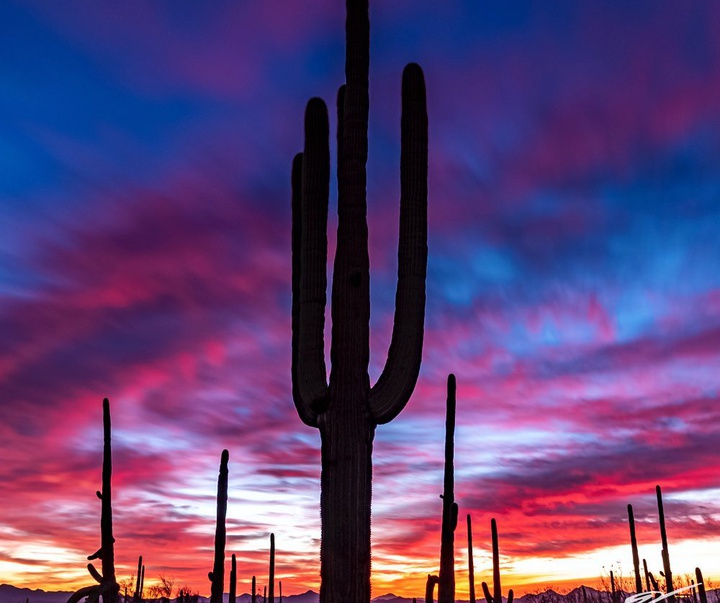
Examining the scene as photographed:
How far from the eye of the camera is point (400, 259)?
7.90 meters

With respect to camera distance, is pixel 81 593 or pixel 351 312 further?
pixel 351 312

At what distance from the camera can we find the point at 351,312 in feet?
24.7

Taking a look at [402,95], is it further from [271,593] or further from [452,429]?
[271,593]

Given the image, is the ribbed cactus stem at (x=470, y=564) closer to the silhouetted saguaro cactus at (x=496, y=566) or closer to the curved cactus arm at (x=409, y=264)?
the silhouetted saguaro cactus at (x=496, y=566)

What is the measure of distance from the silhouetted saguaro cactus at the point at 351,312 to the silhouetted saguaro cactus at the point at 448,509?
28.0ft

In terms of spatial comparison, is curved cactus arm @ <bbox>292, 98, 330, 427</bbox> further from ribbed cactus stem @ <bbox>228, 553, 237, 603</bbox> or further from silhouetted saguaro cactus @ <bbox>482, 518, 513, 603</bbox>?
ribbed cactus stem @ <bbox>228, 553, 237, 603</bbox>

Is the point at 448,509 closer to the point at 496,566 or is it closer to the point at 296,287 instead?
the point at 296,287

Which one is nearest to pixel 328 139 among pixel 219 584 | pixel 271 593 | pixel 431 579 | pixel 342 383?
pixel 342 383

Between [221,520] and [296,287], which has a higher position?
[296,287]

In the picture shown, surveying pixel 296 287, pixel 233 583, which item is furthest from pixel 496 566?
pixel 296 287

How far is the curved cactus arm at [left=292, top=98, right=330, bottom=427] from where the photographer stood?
7.74 metres

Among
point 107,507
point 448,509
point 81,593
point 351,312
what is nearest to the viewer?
point 81,593

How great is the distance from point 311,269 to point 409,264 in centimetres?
105

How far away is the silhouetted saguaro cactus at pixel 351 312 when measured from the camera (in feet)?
22.9
